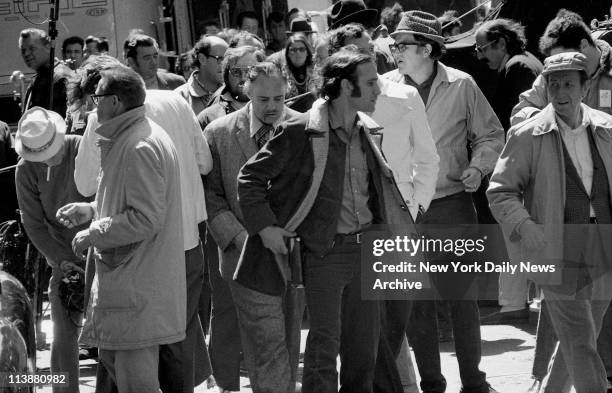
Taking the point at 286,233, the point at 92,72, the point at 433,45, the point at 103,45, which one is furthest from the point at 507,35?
the point at 103,45

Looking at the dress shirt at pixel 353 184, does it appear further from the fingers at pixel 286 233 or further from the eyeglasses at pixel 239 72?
the eyeglasses at pixel 239 72

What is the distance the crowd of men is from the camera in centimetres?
652

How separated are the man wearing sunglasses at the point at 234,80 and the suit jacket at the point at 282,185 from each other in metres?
1.61

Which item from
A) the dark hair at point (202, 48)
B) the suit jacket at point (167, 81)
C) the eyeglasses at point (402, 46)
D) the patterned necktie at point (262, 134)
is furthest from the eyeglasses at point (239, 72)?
the suit jacket at point (167, 81)

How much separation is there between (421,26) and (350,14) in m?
2.25

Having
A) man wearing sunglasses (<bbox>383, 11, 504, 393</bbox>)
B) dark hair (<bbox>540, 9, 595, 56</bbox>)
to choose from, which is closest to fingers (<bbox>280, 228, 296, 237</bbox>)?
man wearing sunglasses (<bbox>383, 11, 504, 393</bbox>)

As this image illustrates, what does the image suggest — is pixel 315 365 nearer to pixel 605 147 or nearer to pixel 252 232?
pixel 252 232

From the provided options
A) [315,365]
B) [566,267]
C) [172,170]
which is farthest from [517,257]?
[172,170]

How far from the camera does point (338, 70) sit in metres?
6.79

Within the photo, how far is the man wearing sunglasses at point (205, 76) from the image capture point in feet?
31.6

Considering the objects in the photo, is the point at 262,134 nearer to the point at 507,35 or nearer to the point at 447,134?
the point at 447,134

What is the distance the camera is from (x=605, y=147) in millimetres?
7059

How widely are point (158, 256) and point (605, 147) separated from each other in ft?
7.95

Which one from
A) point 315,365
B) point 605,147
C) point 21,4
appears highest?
point 21,4
